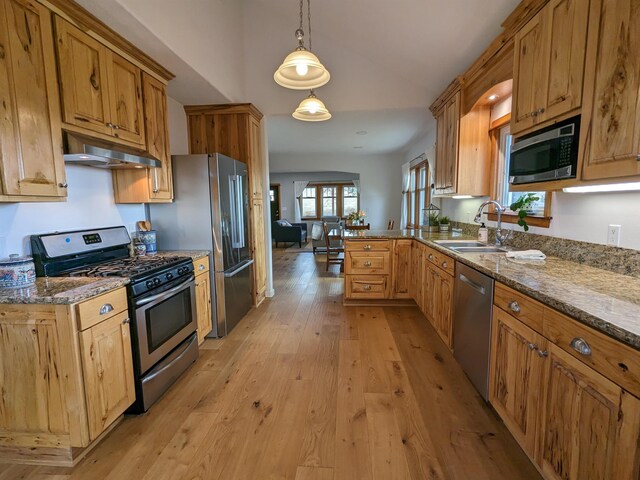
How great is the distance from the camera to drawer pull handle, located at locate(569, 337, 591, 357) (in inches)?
40.7

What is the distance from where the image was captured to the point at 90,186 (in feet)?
7.54

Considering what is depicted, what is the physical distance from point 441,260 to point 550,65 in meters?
1.49

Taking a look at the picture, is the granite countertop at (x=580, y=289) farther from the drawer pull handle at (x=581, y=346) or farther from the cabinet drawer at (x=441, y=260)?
the cabinet drawer at (x=441, y=260)

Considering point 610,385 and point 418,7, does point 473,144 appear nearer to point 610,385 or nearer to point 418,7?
point 418,7

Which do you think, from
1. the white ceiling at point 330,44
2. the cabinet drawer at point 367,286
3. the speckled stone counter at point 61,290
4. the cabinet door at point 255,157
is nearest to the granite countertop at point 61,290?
the speckled stone counter at point 61,290

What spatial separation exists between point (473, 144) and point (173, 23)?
2.83 meters

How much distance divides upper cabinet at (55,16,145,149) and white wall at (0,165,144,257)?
0.42 meters

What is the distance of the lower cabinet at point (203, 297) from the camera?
8.71 ft

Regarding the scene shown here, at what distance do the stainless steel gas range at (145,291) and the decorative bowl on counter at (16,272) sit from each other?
228mm

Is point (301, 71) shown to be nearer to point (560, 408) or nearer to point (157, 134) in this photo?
point (157, 134)

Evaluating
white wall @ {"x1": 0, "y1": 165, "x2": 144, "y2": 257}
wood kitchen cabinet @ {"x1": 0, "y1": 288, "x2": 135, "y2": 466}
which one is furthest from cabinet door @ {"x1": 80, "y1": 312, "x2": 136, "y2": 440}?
white wall @ {"x1": 0, "y1": 165, "x2": 144, "y2": 257}

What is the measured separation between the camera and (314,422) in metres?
1.83

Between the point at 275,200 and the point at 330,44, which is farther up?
the point at 330,44

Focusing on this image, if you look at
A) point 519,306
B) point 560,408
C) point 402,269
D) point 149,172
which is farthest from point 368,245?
point 560,408
